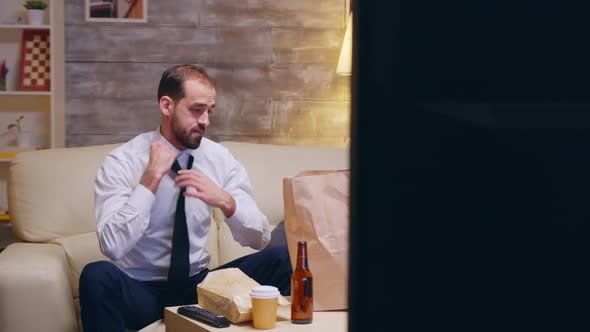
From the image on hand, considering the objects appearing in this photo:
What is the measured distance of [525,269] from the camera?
28cm

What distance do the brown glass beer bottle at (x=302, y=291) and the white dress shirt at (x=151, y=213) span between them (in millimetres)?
746

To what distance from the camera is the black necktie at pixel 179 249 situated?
2398mm

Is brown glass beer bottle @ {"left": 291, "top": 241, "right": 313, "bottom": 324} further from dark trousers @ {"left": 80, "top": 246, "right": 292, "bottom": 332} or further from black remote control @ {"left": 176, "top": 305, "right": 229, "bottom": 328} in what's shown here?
dark trousers @ {"left": 80, "top": 246, "right": 292, "bottom": 332}

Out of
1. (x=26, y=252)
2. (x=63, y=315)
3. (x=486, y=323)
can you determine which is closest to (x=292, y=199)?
(x=63, y=315)

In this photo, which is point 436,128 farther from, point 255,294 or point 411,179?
point 255,294

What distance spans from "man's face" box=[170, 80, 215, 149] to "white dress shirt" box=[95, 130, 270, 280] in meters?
0.06

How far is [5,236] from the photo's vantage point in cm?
337

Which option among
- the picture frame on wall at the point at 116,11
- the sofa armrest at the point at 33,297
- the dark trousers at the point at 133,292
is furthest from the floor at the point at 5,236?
the dark trousers at the point at 133,292

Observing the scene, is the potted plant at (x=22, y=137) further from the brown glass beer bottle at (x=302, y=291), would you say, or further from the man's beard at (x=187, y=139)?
the brown glass beer bottle at (x=302, y=291)

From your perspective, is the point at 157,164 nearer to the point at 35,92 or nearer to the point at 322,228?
the point at 322,228

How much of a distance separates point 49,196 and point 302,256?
50.2 inches

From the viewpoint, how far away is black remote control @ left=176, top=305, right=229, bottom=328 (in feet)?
5.51

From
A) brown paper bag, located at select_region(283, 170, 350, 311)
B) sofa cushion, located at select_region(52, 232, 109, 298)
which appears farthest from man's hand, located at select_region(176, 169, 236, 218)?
brown paper bag, located at select_region(283, 170, 350, 311)

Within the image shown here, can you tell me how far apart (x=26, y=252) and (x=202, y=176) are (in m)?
0.59
